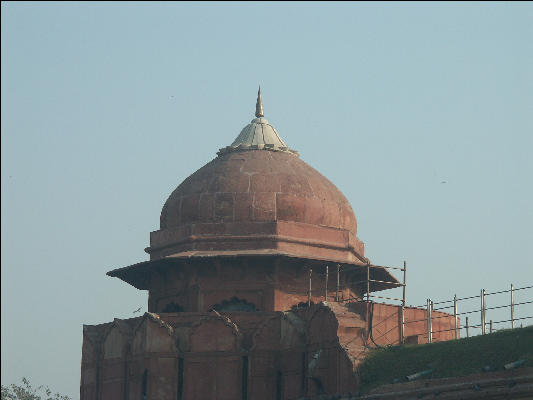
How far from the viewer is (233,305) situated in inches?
1185

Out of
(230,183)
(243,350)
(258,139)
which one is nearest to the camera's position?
(243,350)

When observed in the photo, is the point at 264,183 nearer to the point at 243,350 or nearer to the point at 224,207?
the point at 224,207

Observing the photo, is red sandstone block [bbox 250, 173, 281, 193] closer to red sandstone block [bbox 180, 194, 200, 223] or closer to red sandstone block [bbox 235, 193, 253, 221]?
red sandstone block [bbox 235, 193, 253, 221]

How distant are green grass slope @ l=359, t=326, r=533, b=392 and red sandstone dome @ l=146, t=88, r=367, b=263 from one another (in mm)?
4751

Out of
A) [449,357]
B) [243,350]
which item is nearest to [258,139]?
[243,350]

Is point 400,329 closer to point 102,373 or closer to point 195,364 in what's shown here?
point 195,364

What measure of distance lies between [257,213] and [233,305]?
2.34 metres

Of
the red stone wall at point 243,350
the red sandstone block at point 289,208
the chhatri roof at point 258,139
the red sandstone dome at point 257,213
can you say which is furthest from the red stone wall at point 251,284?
the chhatri roof at point 258,139

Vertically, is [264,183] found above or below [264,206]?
above

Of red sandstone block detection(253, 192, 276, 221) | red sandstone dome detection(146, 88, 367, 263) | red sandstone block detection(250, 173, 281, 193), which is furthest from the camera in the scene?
red sandstone block detection(250, 173, 281, 193)

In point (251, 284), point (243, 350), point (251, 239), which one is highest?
point (251, 239)

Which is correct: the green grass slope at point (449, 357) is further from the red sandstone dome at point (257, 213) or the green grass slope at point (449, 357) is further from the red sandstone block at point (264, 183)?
the red sandstone block at point (264, 183)

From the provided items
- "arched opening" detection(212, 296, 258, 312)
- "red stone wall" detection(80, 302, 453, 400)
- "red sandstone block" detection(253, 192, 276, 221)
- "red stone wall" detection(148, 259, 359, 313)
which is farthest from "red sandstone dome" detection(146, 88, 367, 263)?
"red stone wall" detection(80, 302, 453, 400)

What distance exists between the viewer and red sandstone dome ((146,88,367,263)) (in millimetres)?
30344
